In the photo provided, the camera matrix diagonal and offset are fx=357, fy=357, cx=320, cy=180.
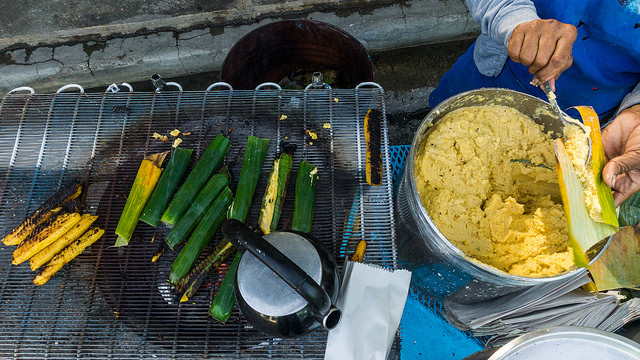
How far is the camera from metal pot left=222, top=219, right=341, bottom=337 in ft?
4.17

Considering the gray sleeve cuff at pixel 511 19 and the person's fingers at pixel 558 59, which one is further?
the gray sleeve cuff at pixel 511 19

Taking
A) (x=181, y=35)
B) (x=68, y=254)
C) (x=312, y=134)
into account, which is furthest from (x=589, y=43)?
(x=181, y=35)

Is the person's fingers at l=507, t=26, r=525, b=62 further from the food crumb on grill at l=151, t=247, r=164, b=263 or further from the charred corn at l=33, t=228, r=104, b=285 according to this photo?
the charred corn at l=33, t=228, r=104, b=285

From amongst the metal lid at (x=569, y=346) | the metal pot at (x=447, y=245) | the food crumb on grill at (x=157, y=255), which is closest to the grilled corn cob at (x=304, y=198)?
the metal pot at (x=447, y=245)

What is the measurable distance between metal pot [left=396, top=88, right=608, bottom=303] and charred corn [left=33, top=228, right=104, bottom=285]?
157cm

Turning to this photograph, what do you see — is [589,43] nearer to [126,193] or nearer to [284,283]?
[284,283]

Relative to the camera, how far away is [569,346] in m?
1.06

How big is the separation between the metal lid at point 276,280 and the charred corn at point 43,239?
3.19ft

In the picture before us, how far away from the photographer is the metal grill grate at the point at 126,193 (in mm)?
1604

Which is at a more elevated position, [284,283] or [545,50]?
[545,50]

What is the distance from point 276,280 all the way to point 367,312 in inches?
17.3

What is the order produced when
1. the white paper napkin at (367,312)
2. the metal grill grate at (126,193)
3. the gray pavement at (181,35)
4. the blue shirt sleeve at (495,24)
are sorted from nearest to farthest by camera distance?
the white paper napkin at (367,312) < the metal grill grate at (126,193) < the blue shirt sleeve at (495,24) < the gray pavement at (181,35)

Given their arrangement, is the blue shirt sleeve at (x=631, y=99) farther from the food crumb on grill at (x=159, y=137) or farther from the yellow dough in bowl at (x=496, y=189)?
the food crumb on grill at (x=159, y=137)

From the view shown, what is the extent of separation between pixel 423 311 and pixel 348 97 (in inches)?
55.3
